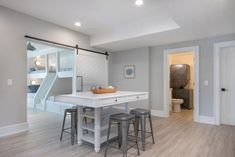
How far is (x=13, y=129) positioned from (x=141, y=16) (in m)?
3.78

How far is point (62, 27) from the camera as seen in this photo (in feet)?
14.5

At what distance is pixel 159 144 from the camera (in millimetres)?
2879

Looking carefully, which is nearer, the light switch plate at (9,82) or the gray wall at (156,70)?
the light switch plate at (9,82)

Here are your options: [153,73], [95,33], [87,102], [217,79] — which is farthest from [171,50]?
[87,102]

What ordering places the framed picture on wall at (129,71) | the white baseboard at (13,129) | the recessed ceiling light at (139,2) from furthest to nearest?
the framed picture on wall at (129,71) < the white baseboard at (13,129) < the recessed ceiling light at (139,2)

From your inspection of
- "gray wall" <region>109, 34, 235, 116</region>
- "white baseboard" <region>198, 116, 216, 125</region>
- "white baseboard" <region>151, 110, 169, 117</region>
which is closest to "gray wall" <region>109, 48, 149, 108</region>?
"gray wall" <region>109, 34, 235, 116</region>

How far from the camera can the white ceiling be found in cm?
275

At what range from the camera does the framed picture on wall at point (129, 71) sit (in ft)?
19.0

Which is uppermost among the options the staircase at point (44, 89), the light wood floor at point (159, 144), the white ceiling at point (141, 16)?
the white ceiling at point (141, 16)

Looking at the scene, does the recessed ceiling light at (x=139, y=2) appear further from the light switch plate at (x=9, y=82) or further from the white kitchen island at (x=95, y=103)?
the light switch plate at (x=9, y=82)

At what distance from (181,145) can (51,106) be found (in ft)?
15.7

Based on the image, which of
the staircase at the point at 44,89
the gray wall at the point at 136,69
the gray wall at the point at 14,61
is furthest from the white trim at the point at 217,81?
the staircase at the point at 44,89

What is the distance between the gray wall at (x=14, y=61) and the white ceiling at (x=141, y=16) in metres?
0.24

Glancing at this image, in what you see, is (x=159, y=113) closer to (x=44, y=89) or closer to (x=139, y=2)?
(x=139, y=2)
